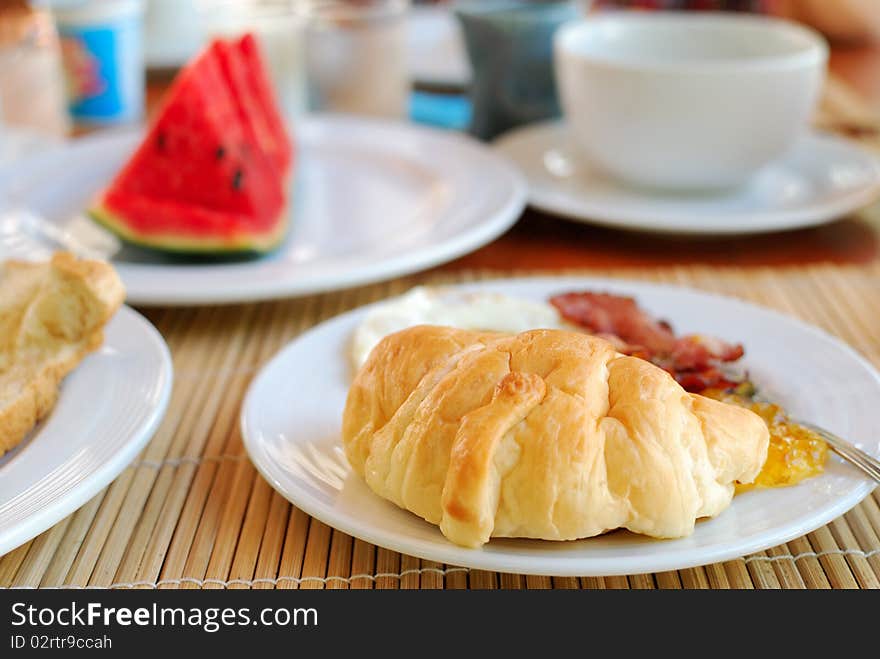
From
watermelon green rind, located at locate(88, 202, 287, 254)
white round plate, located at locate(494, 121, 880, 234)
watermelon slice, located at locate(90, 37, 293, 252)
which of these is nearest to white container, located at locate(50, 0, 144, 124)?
watermelon slice, located at locate(90, 37, 293, 252)

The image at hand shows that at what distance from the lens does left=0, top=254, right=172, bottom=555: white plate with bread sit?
3.49 ft

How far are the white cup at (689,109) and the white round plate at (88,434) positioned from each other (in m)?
1.11

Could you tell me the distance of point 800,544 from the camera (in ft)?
3.58

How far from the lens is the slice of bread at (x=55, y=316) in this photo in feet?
4.11

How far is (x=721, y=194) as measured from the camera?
2172 mm

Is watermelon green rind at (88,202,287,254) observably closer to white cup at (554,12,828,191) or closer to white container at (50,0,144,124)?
white cup at (554,12,828,191)

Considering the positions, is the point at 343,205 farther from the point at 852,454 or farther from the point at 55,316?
the point at 852,454

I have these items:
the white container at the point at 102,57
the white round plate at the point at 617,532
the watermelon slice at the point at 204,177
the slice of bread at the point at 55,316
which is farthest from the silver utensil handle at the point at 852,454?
the white container at the point at 102,57

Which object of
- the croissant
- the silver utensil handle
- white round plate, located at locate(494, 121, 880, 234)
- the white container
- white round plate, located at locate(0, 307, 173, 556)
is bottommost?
the white container

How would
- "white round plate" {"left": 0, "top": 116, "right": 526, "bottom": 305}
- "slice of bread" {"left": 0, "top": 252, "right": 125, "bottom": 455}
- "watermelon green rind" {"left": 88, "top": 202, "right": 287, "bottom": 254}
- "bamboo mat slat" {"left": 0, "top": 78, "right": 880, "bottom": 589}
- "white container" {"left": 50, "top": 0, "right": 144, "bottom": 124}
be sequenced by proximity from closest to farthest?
1. "bamboo mat slat" {"left": 0, "top": 78, "right": 880, "bottom": 589}
2. "slice of bread" {"left": 0, "top": 252, "right": 125, "bottom": 455}
3. "white round plate" {"left": 0, "top": 116, "right": 526, "bottom": 305}
4. "watermelon green rind" {"left": 88, "top": 202, "right": 287, "bottom": 254}
5. "white container" {"left": 50, "top": 0, "right": 144, "bottom": 124}

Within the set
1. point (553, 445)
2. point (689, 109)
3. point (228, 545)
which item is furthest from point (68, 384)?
point (689, 109)

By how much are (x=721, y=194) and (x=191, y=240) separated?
1101mm

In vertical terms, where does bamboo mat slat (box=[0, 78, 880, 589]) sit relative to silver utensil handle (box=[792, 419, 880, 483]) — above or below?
below
